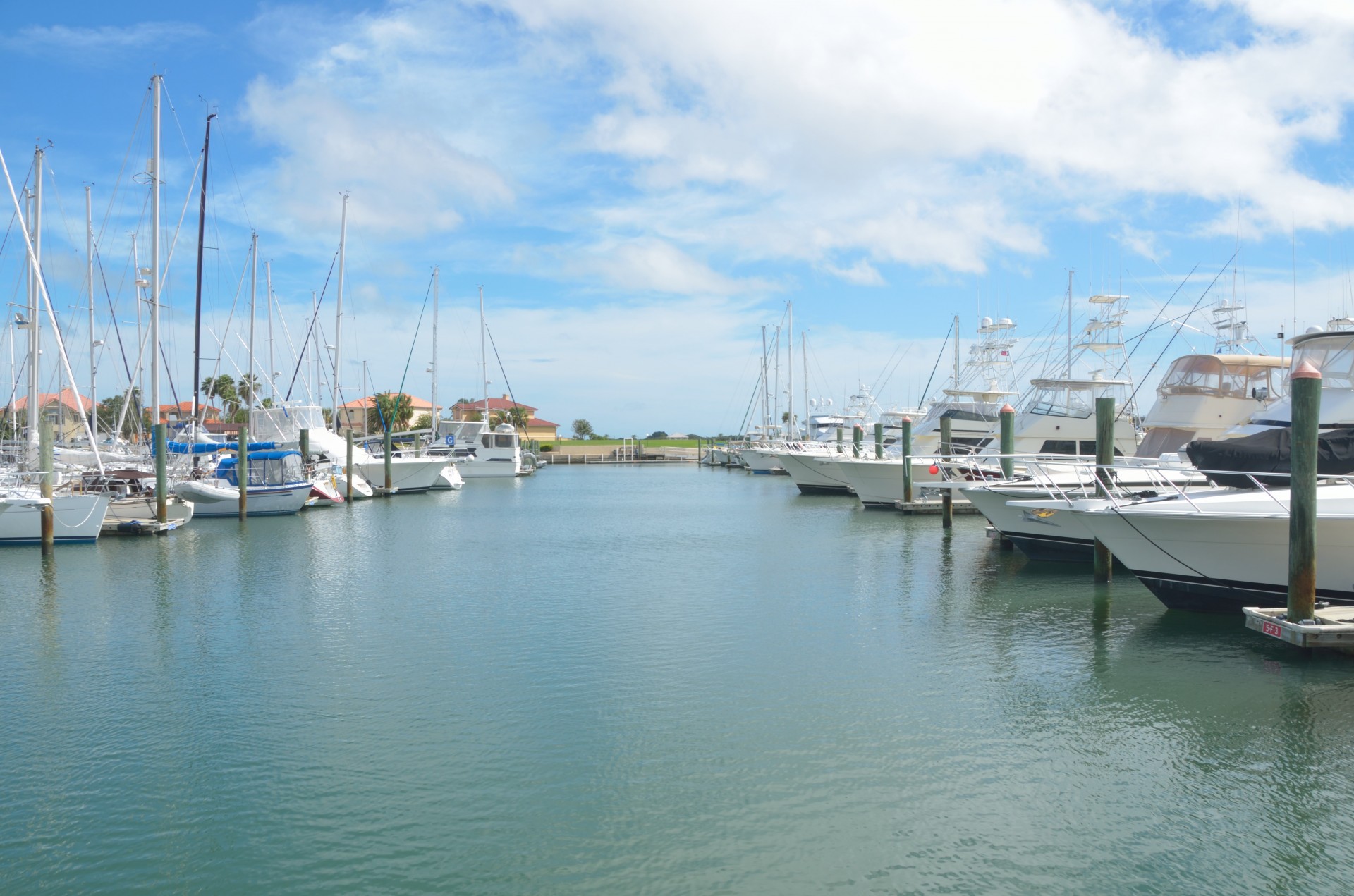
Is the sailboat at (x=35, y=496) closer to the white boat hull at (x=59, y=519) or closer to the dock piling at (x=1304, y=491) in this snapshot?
the white boat hull at (x=59, y=519)

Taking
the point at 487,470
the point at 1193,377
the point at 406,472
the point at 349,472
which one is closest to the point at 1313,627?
the point at 1193,377

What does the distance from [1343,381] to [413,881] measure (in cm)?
1929

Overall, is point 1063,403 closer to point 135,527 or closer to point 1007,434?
point 1007,434

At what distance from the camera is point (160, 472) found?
2875cm

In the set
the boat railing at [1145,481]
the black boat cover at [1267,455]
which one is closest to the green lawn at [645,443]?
the boat railing at [1145,481]

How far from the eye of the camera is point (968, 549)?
2652cm

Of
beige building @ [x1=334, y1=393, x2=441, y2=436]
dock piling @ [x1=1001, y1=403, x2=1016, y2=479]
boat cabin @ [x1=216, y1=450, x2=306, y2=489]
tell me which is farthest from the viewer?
beige building @ [x1=334, y1=393, x2=441, y2=436]

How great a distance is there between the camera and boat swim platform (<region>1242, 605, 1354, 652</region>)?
480 inches

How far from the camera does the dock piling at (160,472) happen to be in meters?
28.0

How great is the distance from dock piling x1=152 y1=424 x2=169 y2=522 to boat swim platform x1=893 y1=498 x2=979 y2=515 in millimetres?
24229

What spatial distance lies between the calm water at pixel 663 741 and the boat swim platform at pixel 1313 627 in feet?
1.90

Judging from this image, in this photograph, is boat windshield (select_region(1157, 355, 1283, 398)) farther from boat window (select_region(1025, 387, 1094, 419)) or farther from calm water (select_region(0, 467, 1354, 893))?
calm water (select_region(0, 467, 1354, 893))

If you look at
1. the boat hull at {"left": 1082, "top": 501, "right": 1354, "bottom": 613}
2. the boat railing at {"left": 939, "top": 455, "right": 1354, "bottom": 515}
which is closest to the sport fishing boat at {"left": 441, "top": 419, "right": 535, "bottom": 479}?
the boat railing at {"left": 939, "top": 455, "right": 1354, "bottom": 515}

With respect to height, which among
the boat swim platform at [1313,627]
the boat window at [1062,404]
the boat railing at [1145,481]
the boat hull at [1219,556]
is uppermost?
the boat window at [1062,404]
